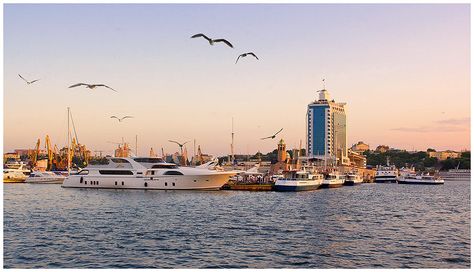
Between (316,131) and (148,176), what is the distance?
13108cm

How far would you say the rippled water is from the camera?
924 inches

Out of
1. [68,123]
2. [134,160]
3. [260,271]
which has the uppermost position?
[68,123]

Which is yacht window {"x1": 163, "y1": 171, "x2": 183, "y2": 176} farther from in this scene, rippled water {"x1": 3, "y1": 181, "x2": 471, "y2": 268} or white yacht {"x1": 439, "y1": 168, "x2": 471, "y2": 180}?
white yacht {"x1": 439, "y1": 168, "x2": 471, "y2": 180}

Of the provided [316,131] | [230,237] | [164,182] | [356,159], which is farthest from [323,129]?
[230,237]

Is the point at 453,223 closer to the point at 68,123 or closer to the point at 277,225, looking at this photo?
the point at 277,225

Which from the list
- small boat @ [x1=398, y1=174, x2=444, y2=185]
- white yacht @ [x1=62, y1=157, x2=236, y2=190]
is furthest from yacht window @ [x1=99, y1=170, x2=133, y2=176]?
small boat @ [x1=398, y1=174, x2=444, y2=185]

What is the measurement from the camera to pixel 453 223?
38781 mm

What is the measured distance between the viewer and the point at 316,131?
7741 inches

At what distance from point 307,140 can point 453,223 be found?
160600 mm

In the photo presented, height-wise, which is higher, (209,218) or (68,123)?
(68,123)

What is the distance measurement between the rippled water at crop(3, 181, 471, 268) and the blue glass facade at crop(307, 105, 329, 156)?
485 feet

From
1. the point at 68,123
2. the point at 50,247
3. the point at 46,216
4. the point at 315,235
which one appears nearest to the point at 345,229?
the point at 315,235

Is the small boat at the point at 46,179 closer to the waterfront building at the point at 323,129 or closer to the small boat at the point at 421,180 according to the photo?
the small boat at the point at 421,180

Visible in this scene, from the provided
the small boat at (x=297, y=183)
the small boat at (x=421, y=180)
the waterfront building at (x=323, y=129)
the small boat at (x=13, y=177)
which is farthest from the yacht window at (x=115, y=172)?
the waterfront building at (x=323, y=129)
